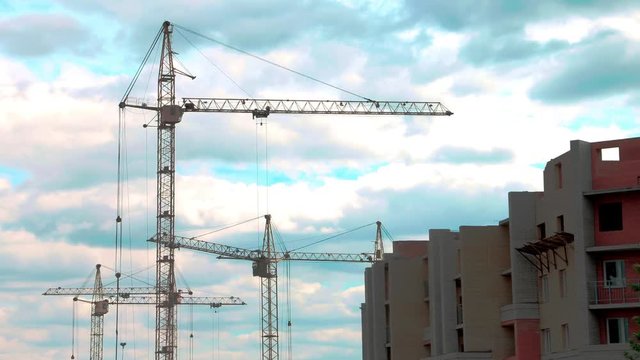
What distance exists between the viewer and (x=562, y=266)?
248 feet

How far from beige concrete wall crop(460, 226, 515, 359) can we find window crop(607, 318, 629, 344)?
581 inches

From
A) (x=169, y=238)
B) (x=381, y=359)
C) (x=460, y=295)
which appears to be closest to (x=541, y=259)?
(x=460, y=295)

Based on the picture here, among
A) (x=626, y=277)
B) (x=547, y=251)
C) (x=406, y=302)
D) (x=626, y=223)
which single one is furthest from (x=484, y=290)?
(x=406, y=302)

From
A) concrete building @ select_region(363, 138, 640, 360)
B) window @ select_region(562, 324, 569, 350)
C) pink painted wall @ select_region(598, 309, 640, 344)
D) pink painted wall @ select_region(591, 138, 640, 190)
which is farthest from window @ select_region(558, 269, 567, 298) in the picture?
pink painted wall @ select_region(591, 138, 640, 190)

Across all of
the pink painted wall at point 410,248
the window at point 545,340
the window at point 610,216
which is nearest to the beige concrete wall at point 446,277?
the window at point 545,340

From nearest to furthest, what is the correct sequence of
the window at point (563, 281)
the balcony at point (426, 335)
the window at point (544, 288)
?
the window at point (563, 281), the window at point (544, 288), the balcony at point (426, 335)

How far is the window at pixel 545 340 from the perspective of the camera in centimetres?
7812

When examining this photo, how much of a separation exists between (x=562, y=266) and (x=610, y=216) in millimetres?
4930

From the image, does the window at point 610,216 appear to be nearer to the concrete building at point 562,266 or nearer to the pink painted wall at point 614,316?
the concrete building at point 562,266

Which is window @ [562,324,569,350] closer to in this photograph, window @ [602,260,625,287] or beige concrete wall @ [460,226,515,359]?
window @ [602,260,625,287]

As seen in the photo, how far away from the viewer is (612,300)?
70.9 m

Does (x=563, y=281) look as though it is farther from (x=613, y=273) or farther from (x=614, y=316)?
(x=614, y=316)

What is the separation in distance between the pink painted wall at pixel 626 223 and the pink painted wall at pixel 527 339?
998 centimetres

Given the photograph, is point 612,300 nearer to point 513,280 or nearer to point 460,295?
point 513,280
